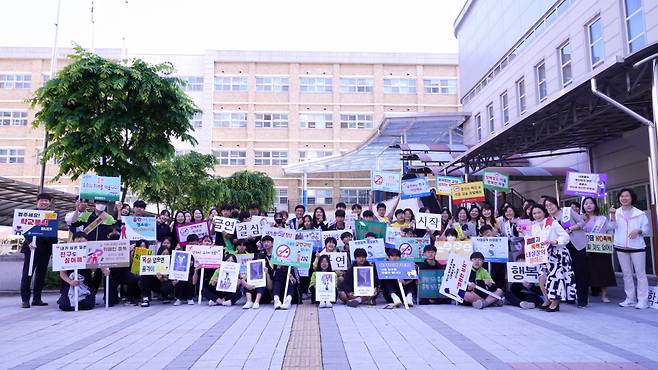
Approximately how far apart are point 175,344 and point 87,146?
26.3ft

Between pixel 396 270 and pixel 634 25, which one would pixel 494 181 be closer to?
pixel 396 270

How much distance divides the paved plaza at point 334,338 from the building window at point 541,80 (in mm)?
11131

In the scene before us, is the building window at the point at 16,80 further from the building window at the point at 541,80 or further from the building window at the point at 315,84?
the building window at the point at 541,80

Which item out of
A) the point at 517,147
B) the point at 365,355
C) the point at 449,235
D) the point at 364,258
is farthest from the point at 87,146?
the point at 517,147

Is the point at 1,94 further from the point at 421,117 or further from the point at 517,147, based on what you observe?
the point at 517,147

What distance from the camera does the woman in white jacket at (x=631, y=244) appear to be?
866 cm

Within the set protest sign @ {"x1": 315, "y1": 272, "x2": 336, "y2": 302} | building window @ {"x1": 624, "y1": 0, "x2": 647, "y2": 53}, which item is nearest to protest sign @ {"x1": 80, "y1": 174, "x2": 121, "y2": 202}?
protest sign @ {"x1": 315, "y1": 272, "x2": 336, "y2": 302}

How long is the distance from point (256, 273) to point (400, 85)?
39334mm

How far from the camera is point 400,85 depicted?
1834 inches

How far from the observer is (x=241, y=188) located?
33.0 m

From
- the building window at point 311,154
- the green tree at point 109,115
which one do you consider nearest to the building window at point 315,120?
the building window at point 311,154

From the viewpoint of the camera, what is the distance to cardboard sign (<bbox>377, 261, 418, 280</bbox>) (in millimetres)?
9352

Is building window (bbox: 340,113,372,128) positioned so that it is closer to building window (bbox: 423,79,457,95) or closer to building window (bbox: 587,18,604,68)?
building window (bbox: 423,79,457,95)

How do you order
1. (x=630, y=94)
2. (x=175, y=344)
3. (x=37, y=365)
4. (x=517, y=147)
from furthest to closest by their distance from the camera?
(x=517, y=147), (x=630, y=94), (x=175, y=344), (x=37, y=365)
